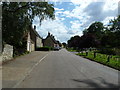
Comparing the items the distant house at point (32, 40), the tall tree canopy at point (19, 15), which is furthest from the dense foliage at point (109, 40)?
the tall tree canopy at point (19, 15)

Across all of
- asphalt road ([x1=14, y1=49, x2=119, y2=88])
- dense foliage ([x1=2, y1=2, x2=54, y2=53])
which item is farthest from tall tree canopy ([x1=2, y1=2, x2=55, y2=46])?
asphalt road ([x1=14, y1=49, x2=119, y2=88])

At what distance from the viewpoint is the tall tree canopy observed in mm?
20016

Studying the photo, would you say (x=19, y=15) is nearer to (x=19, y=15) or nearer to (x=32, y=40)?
(x=19, y=15)

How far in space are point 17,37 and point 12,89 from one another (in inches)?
594

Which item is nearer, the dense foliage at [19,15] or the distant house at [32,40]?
the dense foliage at [19,15]

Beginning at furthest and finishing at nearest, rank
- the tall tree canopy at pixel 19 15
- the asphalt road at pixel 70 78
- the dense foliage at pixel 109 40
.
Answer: the dense foliage at pixel 109 40, the tall tree canopy at pixel 19 15, the asphalt road at pixel 70 78

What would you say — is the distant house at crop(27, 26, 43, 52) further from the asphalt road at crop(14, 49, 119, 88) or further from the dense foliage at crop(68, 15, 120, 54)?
the asphalt road at crop(14, 49, 119, 88)

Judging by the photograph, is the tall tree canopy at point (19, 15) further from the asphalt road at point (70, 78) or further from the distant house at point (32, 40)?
the distant house at point (32, 40)

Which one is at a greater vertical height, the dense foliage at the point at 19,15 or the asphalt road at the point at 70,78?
the dense foliage at the point at 19,15

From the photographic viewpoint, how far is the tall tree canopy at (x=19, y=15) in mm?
20016

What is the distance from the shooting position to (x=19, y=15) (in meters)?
21.6

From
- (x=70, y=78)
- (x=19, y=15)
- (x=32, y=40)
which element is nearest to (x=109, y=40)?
(x=32, y=40)

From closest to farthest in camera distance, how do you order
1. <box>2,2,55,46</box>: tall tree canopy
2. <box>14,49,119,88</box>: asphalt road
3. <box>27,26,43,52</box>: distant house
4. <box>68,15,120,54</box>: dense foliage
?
1. <box>14,49,119,88</box>: asphalt road
2. <box>2,2,55,46</box>: tall tree canopy
3. <box>27,26,43,52</box>: distant house
4. <box>68,15,120,54</box>: dense foliage

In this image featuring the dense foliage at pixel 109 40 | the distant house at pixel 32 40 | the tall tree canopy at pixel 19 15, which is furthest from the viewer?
the dense foliage at pixel 109 40
